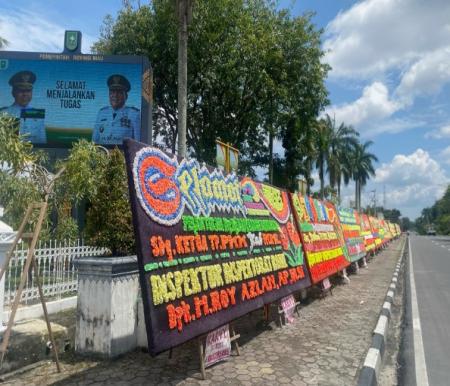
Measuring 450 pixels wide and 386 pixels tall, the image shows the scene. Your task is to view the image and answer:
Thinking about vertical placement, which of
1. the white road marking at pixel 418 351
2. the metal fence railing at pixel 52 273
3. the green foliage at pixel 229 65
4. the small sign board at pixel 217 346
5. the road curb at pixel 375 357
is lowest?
the white road marking at pixel 418 351

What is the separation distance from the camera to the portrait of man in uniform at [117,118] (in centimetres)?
1831

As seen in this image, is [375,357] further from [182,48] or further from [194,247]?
[182,48]

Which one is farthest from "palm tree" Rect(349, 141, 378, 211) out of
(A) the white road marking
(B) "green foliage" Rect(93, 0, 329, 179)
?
(A) the white road marking

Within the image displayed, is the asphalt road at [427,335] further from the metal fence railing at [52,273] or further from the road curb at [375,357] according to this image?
the metal fence railing at [52,273]

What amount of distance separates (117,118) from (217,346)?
15.2 m

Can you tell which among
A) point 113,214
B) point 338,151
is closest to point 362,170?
point 338,151

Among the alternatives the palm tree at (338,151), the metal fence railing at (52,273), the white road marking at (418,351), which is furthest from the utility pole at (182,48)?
the palm tree at (338,151)

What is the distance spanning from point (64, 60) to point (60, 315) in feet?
46.5

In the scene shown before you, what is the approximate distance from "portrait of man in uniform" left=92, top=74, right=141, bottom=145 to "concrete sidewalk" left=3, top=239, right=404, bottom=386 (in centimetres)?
1277

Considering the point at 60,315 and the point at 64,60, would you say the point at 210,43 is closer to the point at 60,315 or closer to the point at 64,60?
the point at 64,60

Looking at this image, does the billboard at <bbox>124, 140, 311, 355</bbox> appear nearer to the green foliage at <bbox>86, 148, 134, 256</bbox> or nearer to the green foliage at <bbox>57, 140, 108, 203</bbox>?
the green foliage at <bbox>86, 148, 134, 256</bbox>

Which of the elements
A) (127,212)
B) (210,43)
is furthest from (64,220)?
(210,43)

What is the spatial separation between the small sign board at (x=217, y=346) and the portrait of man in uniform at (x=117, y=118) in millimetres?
14258

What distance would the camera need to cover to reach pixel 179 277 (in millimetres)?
4172
